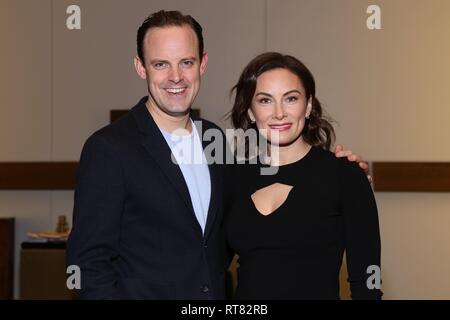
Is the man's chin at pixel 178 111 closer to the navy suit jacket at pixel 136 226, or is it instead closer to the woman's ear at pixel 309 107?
the navy suit jacket at pixel 136 226

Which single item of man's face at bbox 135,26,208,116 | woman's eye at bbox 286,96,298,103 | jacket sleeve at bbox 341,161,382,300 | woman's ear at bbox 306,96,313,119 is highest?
man's face at bbox 135,26,208,116

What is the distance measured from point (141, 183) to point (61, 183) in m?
3.75

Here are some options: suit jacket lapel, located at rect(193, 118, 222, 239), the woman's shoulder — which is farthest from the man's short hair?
the woman's shoulder

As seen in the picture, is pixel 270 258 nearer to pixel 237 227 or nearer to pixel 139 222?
pixel 237 227

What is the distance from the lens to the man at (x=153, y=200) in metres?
1.96

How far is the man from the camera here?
1957 mm

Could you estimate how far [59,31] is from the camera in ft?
18.3

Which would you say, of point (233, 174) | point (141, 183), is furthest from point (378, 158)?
point (141, 183)

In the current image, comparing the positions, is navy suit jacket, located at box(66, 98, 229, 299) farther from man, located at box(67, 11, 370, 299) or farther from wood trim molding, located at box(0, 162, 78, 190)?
wood trim molding, located at box(0, 162, 78, 190)

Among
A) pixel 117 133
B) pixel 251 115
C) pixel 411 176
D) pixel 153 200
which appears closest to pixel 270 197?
pixel 251 115

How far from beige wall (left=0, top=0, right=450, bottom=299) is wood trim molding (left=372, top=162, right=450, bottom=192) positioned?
0.07 meters

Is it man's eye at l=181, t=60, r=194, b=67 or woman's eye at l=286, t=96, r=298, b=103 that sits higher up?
man's eye at l=181, t=60, r=194, b=67

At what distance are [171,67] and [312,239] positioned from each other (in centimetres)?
66

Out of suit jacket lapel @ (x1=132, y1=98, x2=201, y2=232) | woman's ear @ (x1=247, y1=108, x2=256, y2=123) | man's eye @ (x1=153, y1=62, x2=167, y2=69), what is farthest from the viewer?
woman's ear @ (x1=247, y1=108, x2=256, y2=123)
